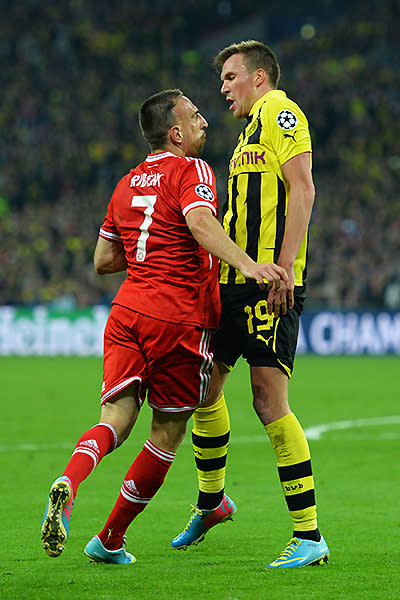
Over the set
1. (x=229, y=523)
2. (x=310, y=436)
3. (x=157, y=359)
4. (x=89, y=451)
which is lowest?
(x=310, y=436)

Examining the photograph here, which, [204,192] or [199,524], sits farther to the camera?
[199,524]

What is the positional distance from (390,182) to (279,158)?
22.3 metres

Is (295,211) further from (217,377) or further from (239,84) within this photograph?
(217,377)

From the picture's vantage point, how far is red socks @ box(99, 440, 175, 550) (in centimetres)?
409

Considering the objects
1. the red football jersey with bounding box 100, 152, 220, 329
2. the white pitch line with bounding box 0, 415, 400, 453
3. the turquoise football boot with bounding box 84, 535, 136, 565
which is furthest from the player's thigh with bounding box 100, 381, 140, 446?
the white pitch line with bounding box 0, 415, 400, 453

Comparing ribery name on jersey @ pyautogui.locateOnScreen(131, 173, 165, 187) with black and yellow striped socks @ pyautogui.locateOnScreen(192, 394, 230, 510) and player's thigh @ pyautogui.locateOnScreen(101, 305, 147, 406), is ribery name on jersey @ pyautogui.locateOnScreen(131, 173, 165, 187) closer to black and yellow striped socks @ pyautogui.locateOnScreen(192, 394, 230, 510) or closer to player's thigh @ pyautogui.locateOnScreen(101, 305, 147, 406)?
player's thigh @ pyautogui.locateOnScreen(101, 305, 147, 406)

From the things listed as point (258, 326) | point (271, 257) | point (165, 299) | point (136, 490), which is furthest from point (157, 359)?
point (271, 257)

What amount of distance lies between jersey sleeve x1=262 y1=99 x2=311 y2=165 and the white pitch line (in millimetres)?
4419

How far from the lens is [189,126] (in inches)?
167

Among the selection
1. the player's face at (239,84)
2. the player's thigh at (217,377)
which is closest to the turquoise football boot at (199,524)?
the player's thigh at (217,377)

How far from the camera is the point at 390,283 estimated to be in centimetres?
2100

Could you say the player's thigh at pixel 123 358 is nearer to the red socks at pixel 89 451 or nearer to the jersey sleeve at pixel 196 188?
the red socks at pixel 89 451

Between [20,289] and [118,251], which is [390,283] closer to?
[20,289]

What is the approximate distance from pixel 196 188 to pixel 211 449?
4.34ft
